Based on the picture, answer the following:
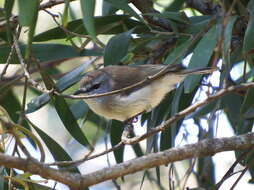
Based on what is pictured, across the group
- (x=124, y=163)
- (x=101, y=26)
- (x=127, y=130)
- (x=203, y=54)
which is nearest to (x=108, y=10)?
(x=101, y=26)

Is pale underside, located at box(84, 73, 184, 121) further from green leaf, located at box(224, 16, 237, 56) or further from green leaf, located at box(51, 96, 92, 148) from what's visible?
green leaf, located at box(224, 16, 237, 56)

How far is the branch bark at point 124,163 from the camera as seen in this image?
192 cm

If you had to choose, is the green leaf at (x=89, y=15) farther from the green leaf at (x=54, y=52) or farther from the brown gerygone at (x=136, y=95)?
the green leaf at (x=54, y=52)

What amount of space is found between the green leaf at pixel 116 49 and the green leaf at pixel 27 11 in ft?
2.74

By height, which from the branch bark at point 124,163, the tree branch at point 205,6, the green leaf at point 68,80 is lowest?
the branch bark at point 124,163

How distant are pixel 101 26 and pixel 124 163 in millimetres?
1332

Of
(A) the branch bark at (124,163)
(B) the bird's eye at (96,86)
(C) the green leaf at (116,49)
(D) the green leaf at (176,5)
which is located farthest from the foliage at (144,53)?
(A) the branch bark at (124,163)

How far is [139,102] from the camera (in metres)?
3.21

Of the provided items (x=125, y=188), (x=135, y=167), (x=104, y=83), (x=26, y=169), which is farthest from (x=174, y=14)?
(x=125, y=188)

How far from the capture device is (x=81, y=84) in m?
Answer: 3.40

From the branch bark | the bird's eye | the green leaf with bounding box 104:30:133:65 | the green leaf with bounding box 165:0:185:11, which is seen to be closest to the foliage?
the green leaf with bounding box 104:30:133:65

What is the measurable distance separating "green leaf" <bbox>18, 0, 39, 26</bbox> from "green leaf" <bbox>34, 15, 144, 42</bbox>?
93cm

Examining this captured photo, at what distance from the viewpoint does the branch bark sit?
6.30 feet

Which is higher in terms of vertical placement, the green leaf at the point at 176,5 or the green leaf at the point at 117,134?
the green leaf at the point at 176,5
